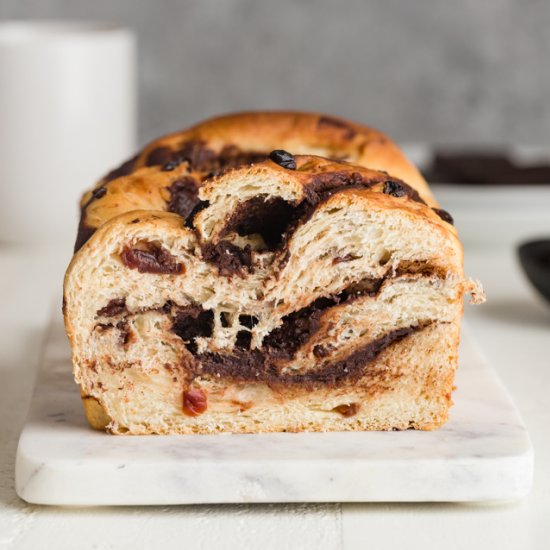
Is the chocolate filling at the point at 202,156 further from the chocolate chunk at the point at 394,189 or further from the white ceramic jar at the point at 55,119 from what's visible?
the white ceramic jar at the point at 55,119

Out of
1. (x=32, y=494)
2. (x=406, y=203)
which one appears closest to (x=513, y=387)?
(x=406, y=203)

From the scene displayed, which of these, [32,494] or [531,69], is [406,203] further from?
[531,69]

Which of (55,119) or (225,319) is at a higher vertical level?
(225,319)

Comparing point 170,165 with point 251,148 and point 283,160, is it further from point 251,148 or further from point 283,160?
point 283,160

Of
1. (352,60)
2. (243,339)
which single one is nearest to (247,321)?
(243,339)

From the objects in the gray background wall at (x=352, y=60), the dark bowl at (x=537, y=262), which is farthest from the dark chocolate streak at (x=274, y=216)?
the gray background wall at (x=352, y=60)

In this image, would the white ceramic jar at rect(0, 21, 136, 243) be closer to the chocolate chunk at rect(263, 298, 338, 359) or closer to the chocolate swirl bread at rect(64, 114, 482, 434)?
the chocolate swirl bread at rect(64, 114, 482, 434)
